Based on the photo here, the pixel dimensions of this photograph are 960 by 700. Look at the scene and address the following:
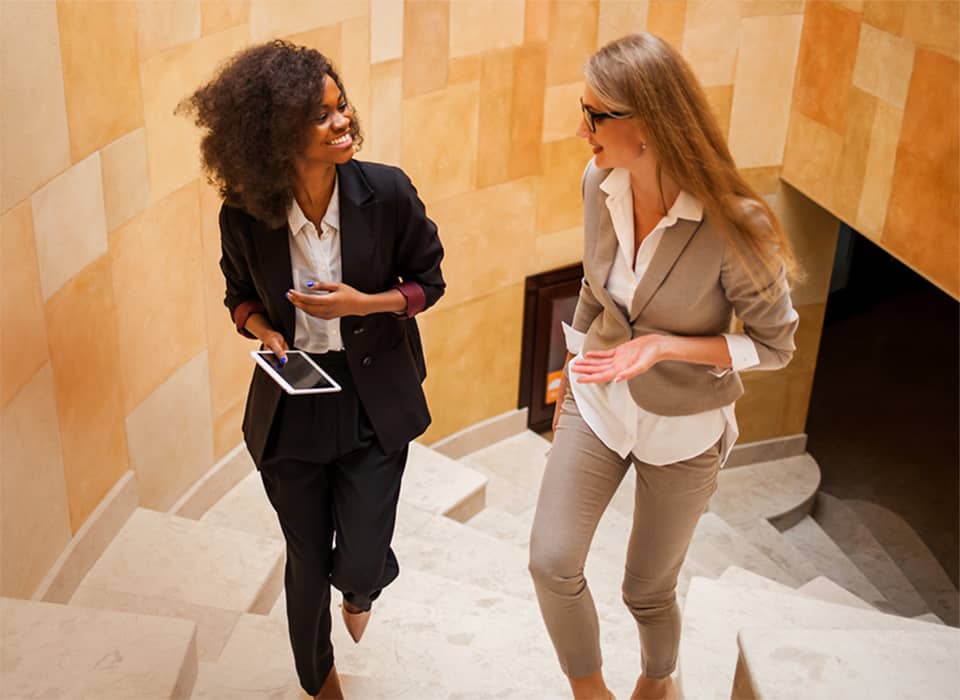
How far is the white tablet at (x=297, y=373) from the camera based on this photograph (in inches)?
97.0

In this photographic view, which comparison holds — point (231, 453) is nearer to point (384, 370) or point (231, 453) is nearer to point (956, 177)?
point (384, 370)

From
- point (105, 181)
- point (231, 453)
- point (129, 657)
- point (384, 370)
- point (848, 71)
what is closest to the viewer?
point (129, 657)

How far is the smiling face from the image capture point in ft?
8.01

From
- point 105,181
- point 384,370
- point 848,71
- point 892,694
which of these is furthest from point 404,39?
point 892,694

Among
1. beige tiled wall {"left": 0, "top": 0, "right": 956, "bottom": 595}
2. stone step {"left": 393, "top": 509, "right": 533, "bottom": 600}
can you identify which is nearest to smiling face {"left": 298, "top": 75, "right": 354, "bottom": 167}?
beige tiled wall {"left": 0, "top": 0, "right": 956, "bottom": 595}

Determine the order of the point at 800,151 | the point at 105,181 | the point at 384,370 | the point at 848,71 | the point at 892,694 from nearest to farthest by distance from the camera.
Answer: the point at 892,694 → the point at 384,370 → the point at 105,181 → the point at 848,71 → the point at 800,151

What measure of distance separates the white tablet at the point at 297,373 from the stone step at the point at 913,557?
4903mm

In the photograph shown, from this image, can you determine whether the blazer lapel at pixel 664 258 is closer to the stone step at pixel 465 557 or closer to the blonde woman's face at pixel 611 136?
the blonde woman's face at pixel 611 136

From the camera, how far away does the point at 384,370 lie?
2736mm

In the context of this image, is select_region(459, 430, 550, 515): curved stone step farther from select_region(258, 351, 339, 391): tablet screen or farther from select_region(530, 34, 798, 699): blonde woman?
select_region(258, 351, 339, 391): tablet screen

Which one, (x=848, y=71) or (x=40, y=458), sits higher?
(x=848, y=71)

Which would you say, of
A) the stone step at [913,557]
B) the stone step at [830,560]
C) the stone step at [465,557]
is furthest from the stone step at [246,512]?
the stone step at [913,557]

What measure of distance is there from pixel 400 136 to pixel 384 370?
2.75m

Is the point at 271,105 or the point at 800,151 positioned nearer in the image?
the point at 271,105
